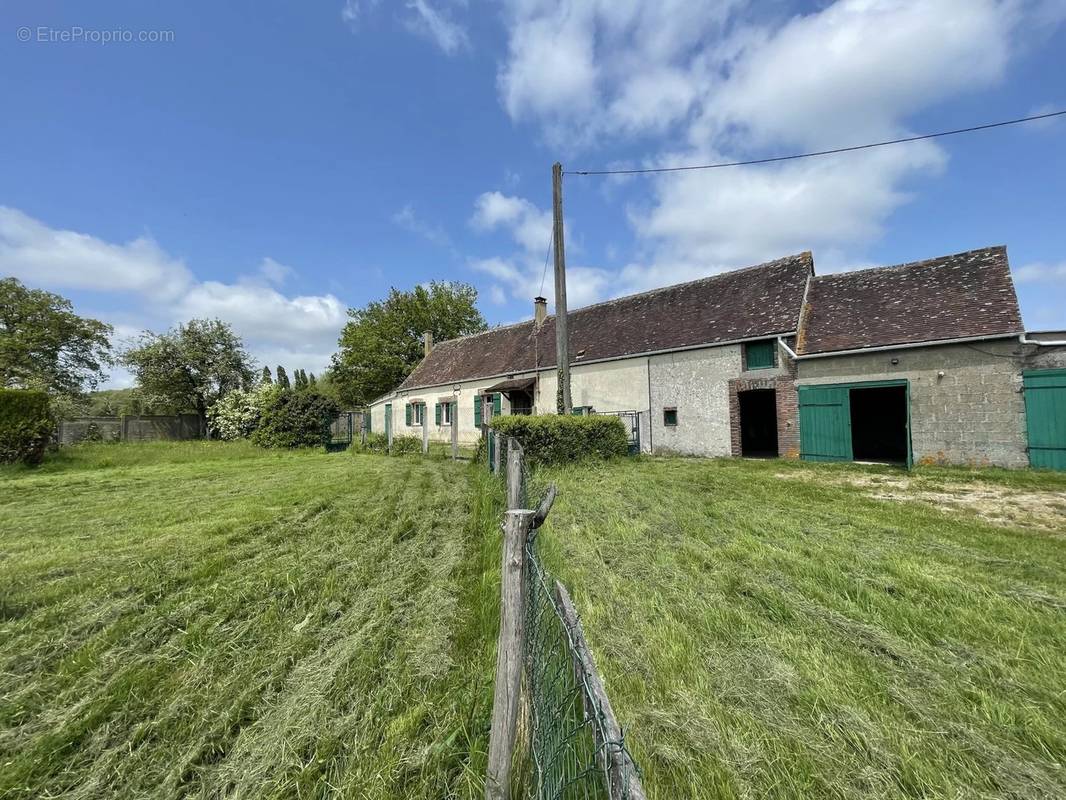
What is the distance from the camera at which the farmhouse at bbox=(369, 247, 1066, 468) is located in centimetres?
978

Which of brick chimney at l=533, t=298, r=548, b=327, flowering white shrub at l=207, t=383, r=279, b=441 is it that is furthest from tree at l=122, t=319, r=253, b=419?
brick chimney at l=533, t=298, r=548, b=327

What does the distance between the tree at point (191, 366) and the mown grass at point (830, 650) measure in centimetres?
2650

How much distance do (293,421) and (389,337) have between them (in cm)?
2149

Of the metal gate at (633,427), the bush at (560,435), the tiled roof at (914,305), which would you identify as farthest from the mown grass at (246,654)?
the tiled roof at (914,305)

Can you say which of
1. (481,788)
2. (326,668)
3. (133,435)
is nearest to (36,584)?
(326,668)

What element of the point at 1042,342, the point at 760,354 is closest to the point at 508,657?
the point at 1042,342

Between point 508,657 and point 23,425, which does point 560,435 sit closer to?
point 508,657

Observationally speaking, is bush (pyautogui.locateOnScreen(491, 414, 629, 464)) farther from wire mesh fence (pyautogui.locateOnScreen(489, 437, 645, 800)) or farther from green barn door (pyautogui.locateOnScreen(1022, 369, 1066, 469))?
green barn door (pyautogui.locateOnScreen(1022, 369, 1066, 469))

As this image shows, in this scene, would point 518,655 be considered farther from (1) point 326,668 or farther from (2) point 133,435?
(2) point 133,435

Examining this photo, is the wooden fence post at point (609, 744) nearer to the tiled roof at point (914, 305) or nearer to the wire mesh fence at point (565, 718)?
the wire mesh fence at point (565, 718)

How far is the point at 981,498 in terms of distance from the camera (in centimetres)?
718

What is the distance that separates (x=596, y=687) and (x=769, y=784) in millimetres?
1146

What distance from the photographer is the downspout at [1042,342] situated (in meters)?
9.12

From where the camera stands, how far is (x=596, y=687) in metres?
1.43
